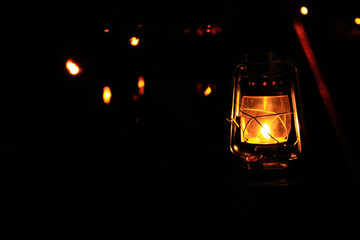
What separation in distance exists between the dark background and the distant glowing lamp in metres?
0.02

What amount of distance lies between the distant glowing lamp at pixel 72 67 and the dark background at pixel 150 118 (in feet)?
0.06

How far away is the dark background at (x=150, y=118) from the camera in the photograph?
1073mm

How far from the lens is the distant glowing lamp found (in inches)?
44.0

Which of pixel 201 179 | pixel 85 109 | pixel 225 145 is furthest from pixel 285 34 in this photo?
pixel 85 109

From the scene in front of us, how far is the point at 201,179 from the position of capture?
1193mm

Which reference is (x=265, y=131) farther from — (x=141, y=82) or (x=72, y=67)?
(x=72, y=67)

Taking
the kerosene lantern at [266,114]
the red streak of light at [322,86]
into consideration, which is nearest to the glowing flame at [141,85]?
the kerosene lantern at [266,114]

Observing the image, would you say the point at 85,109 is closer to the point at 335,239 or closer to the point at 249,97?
the point at 249,97

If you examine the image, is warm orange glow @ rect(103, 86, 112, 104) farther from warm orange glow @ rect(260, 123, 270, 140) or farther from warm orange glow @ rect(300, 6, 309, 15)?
warm orange glow @ rect(300, 6, 309, 15)

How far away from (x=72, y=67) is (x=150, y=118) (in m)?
0.36

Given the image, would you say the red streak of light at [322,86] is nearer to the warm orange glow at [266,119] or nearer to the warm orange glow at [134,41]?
the warm orange glow at [266,119]

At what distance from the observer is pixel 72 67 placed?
1.12m

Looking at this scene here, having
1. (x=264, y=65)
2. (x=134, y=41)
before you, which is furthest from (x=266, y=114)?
(x=134, y=41)

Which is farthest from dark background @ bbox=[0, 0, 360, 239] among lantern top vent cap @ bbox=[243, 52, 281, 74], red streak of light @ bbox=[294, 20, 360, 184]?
lantern top vent cap @ bbox=[243, 52, 281, 74]
